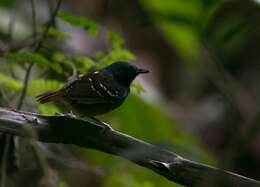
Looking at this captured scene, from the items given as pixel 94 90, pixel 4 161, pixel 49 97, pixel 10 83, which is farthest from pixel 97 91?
pixel 4 161

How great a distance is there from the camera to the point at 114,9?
30.0 feet

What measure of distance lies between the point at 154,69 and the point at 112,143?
19.7 feet

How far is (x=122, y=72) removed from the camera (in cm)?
433

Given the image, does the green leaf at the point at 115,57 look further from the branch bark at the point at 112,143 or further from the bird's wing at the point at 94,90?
the branch bark at the point at 112,143

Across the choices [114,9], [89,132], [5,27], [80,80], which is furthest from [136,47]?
[89,132]

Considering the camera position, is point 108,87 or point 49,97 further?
point 108,87

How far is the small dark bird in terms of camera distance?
156 inches

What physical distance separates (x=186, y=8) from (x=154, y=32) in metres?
4.61

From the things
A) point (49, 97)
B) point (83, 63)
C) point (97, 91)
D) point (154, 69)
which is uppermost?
point (154, 69)

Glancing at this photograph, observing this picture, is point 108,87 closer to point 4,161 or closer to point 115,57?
point 115,57

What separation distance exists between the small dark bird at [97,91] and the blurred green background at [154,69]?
74 mm

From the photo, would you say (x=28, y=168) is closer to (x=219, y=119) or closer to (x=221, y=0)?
(x=221, y=0)

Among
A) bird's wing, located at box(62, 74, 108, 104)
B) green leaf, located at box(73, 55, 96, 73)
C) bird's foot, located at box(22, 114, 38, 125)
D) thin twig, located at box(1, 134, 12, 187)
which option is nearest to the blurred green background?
green leaf, located at box(73, 55, 96, 73)

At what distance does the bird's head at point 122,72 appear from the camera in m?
4.29
